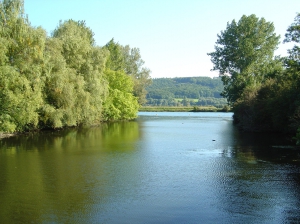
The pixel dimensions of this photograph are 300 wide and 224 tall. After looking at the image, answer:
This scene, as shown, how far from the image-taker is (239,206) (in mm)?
10891

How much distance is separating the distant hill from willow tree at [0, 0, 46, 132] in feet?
338

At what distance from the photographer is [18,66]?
28.1 meters

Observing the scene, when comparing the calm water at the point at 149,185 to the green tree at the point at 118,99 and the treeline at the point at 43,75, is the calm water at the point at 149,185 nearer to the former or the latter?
the treeline at the point at 43,75

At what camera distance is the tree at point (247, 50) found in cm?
5403

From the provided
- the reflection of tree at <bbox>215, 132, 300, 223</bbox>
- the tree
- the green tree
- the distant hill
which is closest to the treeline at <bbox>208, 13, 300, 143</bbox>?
the tree

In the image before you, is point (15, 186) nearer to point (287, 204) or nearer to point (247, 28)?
point (287, 204)

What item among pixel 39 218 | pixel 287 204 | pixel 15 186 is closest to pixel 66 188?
pixel 15 186

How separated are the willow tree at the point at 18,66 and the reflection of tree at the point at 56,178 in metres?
4.41

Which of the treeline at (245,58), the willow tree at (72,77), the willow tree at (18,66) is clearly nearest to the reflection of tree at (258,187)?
the willow tree at (18,66)

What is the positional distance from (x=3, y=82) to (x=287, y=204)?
21542mm

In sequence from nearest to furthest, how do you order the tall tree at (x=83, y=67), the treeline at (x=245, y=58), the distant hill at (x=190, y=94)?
the tall tree at (x=83, y=67)
the treeline at (x=245, y=58)
the distant hill at (x=190, y=94)

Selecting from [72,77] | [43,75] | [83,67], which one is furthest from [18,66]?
[83,67]

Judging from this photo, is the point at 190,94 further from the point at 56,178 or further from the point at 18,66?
the point at 56,178

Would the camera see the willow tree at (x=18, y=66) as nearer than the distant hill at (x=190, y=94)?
Yes
